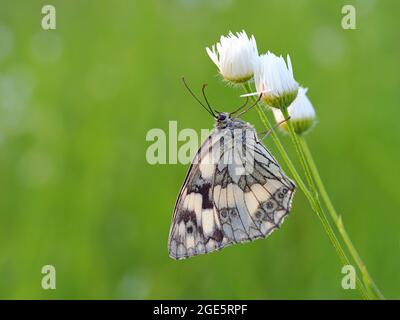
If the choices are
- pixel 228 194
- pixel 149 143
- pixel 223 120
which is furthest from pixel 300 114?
pixel 149 143

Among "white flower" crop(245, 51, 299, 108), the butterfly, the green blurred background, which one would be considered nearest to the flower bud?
"white flower" crop(245, 51, 299, 108)

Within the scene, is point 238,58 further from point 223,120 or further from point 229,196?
point 229,196

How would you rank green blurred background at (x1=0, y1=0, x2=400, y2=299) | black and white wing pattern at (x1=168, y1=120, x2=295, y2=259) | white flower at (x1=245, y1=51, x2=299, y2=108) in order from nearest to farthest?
white flower at (x1=245, y1=51, x2=299, y2=108), black and white wing pattern at (x1=168, y1=120, x2=295, y2=259), green blurred background at (x1=0, y1=0, x2=400, y2=299)

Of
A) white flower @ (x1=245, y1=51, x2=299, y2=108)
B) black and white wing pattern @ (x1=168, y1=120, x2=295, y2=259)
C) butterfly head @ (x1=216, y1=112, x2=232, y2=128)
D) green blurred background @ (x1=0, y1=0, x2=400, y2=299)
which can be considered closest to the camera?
white flower @ (x1=245, y1=51, x2=299, y2=108)

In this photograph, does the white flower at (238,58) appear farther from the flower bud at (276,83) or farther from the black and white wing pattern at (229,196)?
the black and white wing pattern at (229,196)

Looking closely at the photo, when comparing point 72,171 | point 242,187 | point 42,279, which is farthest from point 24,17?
point 242,187

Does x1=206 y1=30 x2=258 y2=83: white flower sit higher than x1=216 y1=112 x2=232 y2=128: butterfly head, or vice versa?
x1=206 y1=30 x2=258 y2=83: white flower

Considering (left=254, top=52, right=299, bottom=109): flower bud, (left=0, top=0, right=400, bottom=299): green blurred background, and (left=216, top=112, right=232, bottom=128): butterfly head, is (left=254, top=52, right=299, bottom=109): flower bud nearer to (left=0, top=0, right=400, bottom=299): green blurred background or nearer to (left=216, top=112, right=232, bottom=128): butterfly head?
(left=216, top=112, right=232, bottom=128): butterfly head

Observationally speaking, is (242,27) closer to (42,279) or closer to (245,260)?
(245,260)
